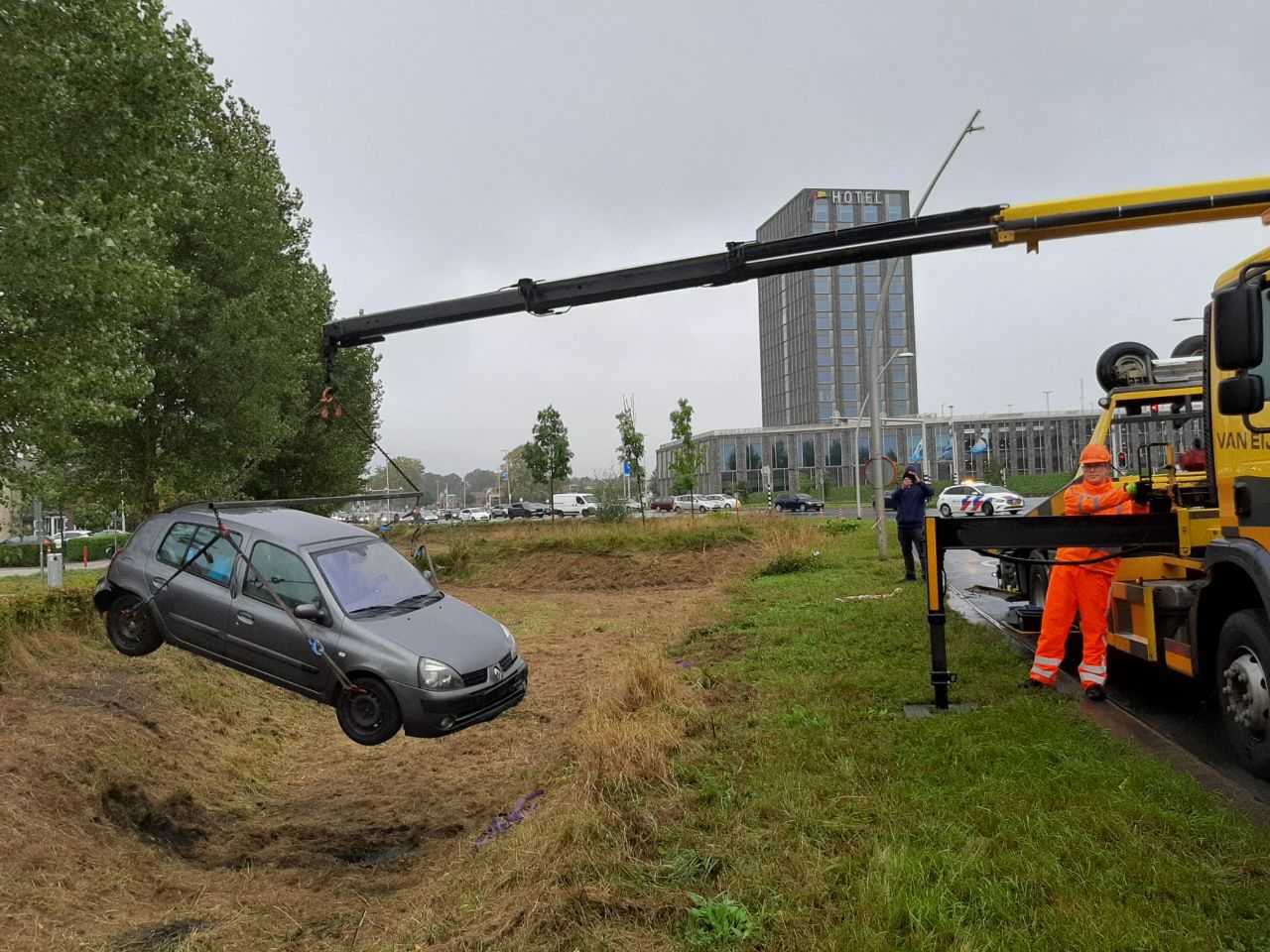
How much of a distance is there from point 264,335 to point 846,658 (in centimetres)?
747

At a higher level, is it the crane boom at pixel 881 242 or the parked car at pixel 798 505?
the crane boom at pixel 881 242

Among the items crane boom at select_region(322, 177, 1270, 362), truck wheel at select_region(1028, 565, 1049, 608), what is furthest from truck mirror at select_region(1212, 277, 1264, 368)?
truck wheel at select_region(1028, 565, 1049, 608)

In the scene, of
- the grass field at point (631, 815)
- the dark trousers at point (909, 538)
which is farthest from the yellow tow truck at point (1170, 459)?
the dark trousers at point (909, 538)

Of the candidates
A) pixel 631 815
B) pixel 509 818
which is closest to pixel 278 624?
pixel 631 815

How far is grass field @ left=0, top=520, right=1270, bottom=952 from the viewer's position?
11.6 feet

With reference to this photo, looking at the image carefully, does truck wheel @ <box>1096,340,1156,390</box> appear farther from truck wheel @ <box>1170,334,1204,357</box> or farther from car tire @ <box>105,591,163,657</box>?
car tire @ <box>105,591,163,657</box>

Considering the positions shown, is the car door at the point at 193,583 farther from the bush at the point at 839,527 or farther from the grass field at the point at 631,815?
the bush at the point at 839,527

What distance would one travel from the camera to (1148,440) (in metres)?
8.18

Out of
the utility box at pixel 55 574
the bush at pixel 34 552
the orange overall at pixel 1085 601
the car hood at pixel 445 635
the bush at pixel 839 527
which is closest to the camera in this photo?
the car hood at pixel 445 635

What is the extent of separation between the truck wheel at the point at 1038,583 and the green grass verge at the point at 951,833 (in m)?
3.04

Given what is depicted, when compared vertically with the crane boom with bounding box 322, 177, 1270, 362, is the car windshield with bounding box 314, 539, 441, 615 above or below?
below

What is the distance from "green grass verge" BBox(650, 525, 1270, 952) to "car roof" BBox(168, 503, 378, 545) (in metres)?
2.36

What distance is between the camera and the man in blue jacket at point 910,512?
14.5 meters

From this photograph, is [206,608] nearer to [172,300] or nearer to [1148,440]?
[172,300]
